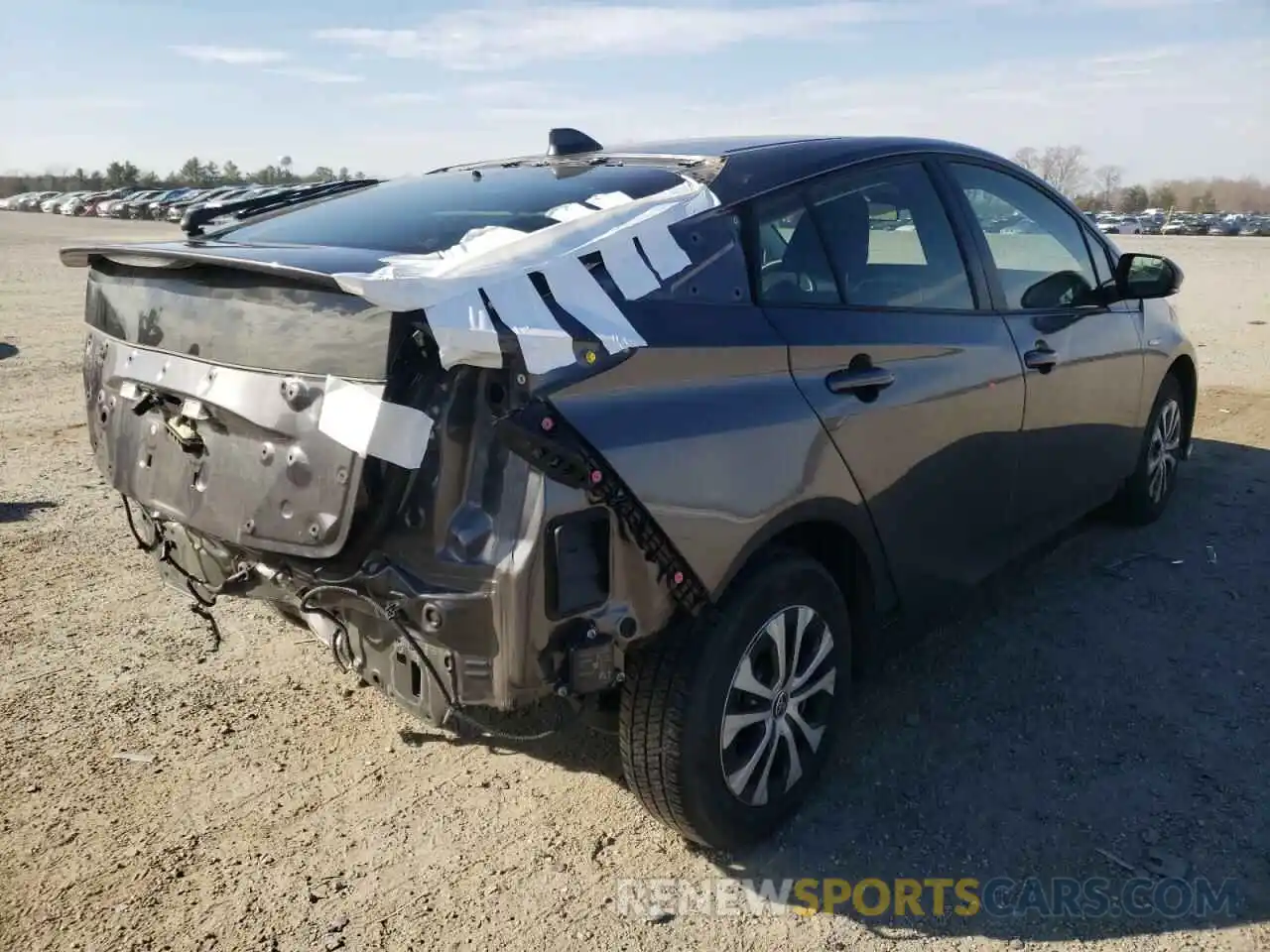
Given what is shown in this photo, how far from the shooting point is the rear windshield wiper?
361 centimetres

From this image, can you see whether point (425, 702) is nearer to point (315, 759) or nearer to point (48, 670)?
point (315, 759)

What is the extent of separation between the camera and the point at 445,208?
310 cm

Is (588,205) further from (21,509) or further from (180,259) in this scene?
(21,509)

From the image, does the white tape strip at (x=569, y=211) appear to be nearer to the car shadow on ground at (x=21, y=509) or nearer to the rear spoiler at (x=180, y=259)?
the rear spoiler at (x=180, y=259)

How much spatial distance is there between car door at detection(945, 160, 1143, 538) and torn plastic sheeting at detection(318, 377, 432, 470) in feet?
7.76

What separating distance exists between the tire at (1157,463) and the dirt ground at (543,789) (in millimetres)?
601

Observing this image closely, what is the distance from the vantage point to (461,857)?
2883 mm

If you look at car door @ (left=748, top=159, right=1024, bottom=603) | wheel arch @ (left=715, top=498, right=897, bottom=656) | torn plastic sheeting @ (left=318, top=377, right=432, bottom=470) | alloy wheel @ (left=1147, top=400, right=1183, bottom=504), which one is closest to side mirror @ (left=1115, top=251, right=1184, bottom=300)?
alloy wheel @ (left=1147, top=400, right=1183, bottom=504)

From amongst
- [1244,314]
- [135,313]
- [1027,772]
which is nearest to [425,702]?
[135,313]

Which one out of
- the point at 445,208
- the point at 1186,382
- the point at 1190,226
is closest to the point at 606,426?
the point at 445,208

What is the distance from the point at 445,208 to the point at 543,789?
177 centimetres

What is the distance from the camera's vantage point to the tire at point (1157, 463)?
526 cm

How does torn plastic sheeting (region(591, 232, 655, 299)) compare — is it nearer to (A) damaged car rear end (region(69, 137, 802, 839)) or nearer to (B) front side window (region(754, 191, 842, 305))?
(A) damaged car rear end (region(69, 137, 802, 839))

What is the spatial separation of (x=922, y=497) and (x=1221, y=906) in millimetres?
1348
